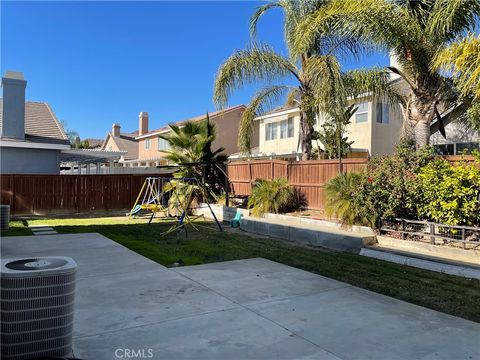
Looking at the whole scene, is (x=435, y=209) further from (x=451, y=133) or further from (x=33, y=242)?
(x=451, y=133)

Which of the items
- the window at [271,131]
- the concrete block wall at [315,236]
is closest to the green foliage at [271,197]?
the concrete block wall at [315,236]

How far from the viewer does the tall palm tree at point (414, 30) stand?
31.8 ft

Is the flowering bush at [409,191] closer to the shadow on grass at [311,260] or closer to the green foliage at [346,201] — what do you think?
the green foliage at [346,201]

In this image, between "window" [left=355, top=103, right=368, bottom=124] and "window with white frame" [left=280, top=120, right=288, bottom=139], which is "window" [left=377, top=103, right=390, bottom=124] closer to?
"window" [left=355, top=103, right=368, bottom=124]

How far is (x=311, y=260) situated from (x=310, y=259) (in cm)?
10

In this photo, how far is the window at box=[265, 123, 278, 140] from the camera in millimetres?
29087

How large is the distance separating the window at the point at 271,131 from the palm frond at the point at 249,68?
1396cm

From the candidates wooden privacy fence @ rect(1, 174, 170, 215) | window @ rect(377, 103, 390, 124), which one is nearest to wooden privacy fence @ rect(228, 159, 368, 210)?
wooden privacy fence @ rect(1, 174, 170, 215)

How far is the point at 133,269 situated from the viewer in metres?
7.32

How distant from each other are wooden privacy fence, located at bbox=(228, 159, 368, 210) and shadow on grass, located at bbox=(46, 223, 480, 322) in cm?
299

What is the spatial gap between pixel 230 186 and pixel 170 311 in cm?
1376

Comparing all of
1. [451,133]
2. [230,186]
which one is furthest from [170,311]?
[451,133]

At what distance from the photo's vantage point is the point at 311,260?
846 centimetres

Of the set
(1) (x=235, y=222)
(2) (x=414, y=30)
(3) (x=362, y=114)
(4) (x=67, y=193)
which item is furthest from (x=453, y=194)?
(3) (x=362, y=114)
